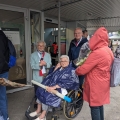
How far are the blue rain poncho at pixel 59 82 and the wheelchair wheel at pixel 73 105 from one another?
0.49ft

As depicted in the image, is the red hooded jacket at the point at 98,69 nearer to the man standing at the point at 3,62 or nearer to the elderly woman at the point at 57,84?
the elderly woman at the point at 57,84

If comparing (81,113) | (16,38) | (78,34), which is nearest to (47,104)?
(81,113)

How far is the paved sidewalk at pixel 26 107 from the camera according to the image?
115 inches

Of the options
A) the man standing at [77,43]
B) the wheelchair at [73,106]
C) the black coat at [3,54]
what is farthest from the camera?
the man standing at [77,43]

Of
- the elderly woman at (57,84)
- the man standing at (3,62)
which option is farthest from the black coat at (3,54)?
the elderly woman at (57,84)

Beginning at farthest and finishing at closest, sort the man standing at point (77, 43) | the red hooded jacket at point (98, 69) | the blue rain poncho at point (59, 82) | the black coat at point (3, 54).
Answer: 1. the man standing at point (77, 43)
2. the blue rain poncho at point (59, 82)
3. the black coat at point (3, 54)
4. the red hooded jacket at point (98, 69)

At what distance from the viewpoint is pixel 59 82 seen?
8.21ft

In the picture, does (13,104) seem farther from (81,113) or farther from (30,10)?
(30,10)

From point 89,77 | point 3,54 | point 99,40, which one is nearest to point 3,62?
point 3,54

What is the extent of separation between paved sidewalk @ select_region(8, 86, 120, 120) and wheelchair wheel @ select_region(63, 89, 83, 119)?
0.15 m

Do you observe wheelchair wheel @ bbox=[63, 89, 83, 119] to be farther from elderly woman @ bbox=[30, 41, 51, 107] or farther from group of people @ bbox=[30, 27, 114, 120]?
elderly woman @ bbox=[30, 41, 51, 107]

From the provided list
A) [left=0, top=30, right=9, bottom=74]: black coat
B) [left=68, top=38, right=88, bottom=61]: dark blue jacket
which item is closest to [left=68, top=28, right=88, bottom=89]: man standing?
[left=68, top=38, right=88, bottom=61]: dark blue jacket

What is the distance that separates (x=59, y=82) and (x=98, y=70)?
716 millimetres

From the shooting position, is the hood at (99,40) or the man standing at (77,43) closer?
the hood at (99,40)
